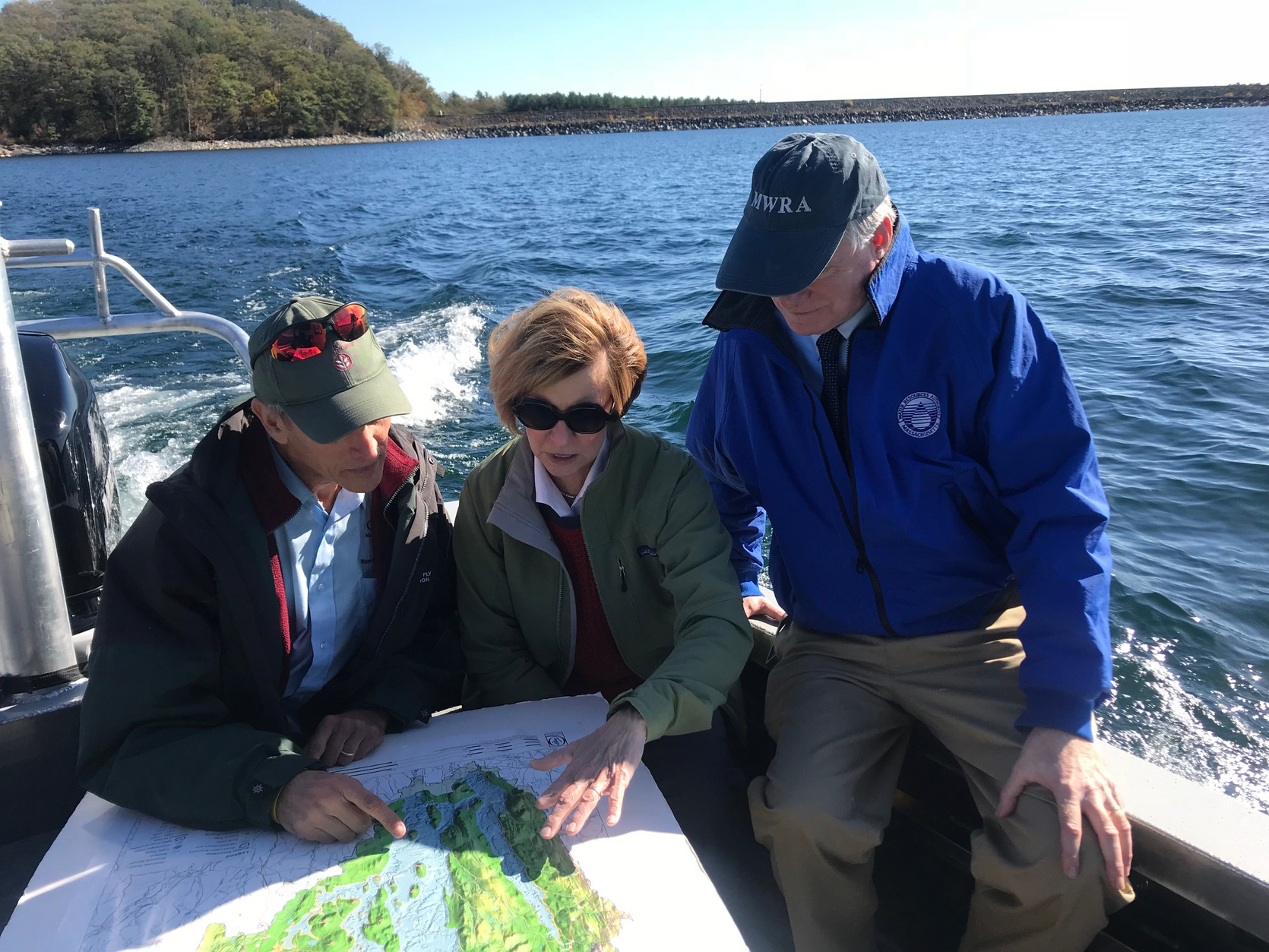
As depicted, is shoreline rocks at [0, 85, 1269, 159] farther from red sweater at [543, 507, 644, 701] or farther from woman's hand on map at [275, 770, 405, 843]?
woman's hand on map at [275, 770, 405, 843]

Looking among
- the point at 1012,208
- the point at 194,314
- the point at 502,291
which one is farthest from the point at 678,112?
the point at 194,314

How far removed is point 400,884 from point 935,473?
1182mm

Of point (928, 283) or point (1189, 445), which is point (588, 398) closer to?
point (928, 283)

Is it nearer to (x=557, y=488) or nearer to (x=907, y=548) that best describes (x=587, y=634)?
(x=557, y=488)

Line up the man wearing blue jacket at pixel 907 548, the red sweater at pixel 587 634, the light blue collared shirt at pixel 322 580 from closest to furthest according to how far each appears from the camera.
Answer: the man wearing blue jacket at pixel 907 548, the light blue collared shirt at pixel 322 580, the red sweater at pixel 587 634

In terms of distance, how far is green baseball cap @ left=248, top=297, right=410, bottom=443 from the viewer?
1566mm

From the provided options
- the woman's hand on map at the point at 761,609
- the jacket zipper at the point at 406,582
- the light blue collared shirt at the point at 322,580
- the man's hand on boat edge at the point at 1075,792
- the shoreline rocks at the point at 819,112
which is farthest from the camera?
the shoreline rocks at the point at 819,112

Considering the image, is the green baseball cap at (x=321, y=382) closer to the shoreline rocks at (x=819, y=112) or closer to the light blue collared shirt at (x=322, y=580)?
the light blue collared shirt at (x=322, y=580)

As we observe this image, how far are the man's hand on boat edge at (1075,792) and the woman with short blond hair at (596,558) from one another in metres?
0.51

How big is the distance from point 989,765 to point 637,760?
0.72 m

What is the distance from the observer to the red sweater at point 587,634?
188 cm

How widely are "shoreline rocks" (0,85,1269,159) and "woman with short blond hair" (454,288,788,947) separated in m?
85.8

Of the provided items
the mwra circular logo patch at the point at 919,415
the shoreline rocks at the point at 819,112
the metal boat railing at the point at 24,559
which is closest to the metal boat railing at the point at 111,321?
the metal boat railing at the point at 24,559

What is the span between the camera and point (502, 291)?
1148cm
